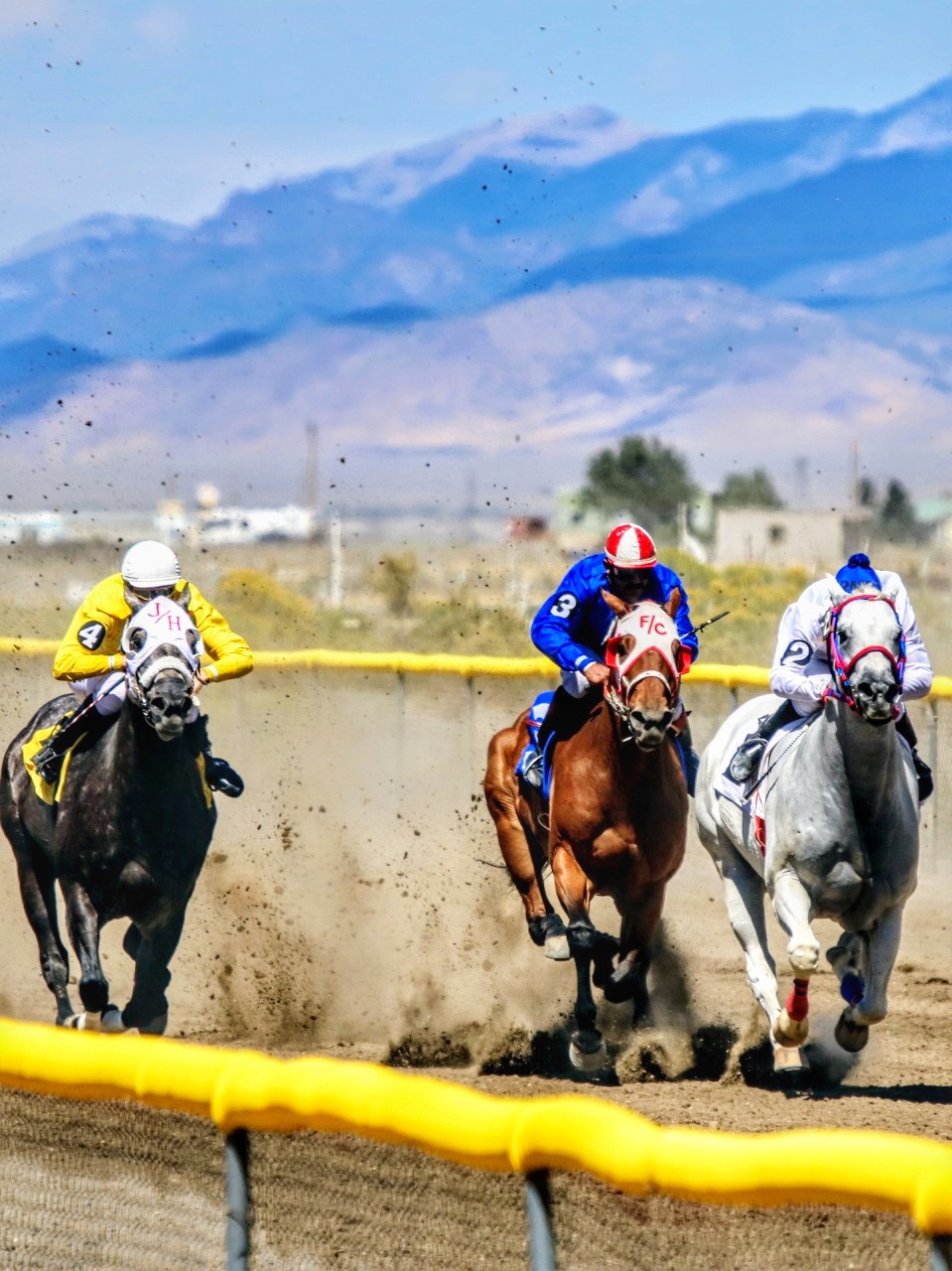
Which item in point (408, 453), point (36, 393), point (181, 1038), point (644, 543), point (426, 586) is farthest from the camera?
point (36, 393)

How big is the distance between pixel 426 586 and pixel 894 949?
78.4 ft

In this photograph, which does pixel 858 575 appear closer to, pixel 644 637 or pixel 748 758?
pixel 644 637

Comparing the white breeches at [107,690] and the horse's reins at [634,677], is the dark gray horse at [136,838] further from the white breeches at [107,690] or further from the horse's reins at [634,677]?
the horse's reins at [634,677]

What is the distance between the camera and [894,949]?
7363 mm

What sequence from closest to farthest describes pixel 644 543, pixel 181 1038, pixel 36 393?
pixel 644 543, pixel 181 1038, pixel 36 393

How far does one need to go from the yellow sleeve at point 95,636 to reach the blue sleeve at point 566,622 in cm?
177

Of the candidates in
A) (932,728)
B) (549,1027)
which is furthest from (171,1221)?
(932,728)

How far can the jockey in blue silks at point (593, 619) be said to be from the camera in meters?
8.04

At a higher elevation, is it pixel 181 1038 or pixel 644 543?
pixel 644 543

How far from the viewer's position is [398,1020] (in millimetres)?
9273

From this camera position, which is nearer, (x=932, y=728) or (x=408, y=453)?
(x=932, y=728)

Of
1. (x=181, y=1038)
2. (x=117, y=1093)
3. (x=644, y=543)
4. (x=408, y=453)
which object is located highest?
(x=408, y=453)

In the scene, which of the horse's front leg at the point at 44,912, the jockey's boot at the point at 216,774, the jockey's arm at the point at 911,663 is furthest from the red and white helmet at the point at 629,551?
the horse's front leg at the point at 44,912

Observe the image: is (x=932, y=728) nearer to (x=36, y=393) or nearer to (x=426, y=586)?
(x=426, y=586)
